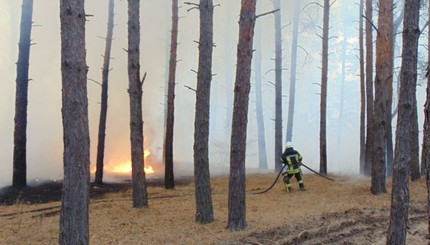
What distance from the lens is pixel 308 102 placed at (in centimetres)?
5553

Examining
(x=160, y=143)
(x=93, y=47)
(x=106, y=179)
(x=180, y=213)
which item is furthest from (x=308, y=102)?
(x=180, y=213)

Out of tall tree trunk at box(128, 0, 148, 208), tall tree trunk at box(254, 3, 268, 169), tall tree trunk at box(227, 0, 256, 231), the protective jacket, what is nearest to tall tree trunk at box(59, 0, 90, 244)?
tall tree trunk at box(227, 0, 256, 231)

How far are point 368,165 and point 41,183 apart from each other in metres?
13.2

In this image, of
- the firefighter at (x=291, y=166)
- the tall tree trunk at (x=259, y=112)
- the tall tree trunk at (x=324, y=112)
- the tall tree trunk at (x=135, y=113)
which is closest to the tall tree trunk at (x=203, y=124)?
the tall tree trunk at (x=135, y=113)

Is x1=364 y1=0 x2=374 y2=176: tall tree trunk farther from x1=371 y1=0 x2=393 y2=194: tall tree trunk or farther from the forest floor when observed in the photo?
x1=371 y1=0 x2=393 y2=194: tall tree trunk

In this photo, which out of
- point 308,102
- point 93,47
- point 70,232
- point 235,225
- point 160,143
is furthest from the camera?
point 308,102

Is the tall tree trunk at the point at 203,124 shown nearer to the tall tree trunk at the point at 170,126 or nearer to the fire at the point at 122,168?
the tall tree trunk at the point at 170,126

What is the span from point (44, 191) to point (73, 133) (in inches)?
370

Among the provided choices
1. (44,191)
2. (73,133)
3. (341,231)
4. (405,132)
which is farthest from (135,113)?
(405,132)

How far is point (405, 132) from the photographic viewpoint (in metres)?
6.38

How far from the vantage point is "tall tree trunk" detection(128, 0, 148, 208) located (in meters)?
10.2

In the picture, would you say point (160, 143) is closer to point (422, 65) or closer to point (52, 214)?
point (422, 65)

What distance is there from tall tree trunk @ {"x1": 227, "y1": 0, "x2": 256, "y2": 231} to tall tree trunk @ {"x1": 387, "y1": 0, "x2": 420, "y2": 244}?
9.27 feet

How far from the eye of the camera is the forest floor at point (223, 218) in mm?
7684
